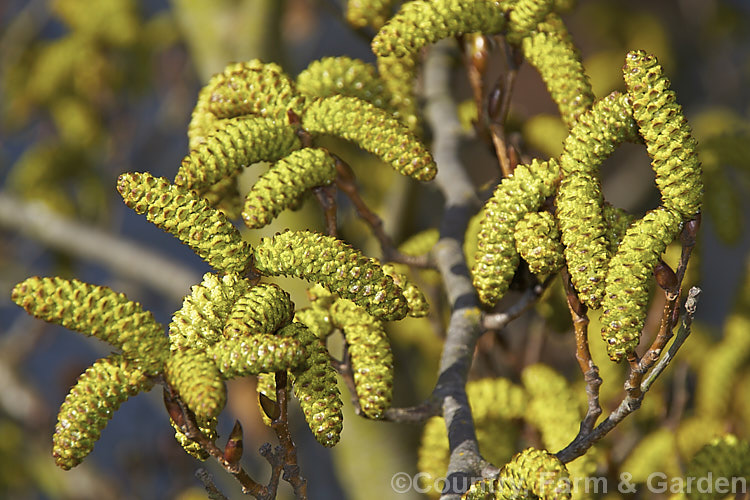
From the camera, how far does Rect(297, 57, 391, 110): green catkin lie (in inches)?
39.0

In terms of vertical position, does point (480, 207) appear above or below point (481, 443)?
above

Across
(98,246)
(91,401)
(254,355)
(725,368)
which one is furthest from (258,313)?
(98,246)

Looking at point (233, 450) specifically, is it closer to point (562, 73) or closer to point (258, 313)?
A: point (258, 313)

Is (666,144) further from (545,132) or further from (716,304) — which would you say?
(716,304)

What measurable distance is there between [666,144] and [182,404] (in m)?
0.51

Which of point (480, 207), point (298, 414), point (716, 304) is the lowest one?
point (298, 414)

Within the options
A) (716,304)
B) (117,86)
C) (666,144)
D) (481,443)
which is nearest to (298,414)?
(481,443)

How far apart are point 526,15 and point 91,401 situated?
63 cm

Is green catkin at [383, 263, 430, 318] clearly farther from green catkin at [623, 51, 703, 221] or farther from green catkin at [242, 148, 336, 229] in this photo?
green catkin at [623, 51, 703, 221]

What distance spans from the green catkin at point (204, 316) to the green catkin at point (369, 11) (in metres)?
0.53

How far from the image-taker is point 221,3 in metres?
1.75

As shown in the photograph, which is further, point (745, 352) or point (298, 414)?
point (298, 414)
